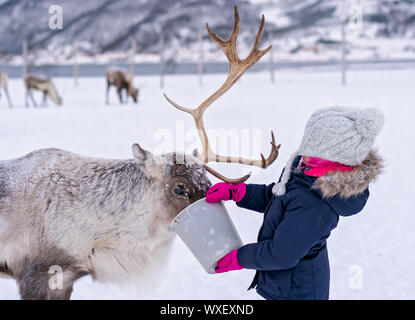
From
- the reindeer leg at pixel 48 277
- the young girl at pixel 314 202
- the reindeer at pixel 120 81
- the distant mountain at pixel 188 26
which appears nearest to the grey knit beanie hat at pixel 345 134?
the young girl at pixel 314 202

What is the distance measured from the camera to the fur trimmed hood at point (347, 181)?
1.04 m

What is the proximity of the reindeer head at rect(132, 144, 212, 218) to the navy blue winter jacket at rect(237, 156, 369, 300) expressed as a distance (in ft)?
0.91

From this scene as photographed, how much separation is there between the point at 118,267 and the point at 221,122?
314 centimetres

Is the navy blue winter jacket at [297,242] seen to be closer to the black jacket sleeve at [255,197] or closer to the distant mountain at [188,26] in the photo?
the black jacket sleeve at [255,197]

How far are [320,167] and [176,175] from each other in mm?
491

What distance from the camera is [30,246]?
1427mm

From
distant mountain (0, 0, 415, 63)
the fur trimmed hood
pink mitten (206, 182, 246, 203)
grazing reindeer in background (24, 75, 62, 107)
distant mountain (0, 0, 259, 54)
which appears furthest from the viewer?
distant mountain (0, 0, 259, 54)

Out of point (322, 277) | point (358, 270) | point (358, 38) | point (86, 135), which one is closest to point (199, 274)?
point (358, 270)

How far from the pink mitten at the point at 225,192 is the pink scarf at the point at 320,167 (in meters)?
0.24

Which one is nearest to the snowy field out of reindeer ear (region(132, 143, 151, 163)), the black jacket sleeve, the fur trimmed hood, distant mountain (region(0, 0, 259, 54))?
the fur trimmed hood

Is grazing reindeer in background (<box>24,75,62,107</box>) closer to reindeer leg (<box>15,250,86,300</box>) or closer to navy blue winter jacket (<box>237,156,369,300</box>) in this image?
reindeer leg (<box>15,250,86,300</box>)

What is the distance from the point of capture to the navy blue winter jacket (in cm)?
105

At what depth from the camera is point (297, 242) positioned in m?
1.05
